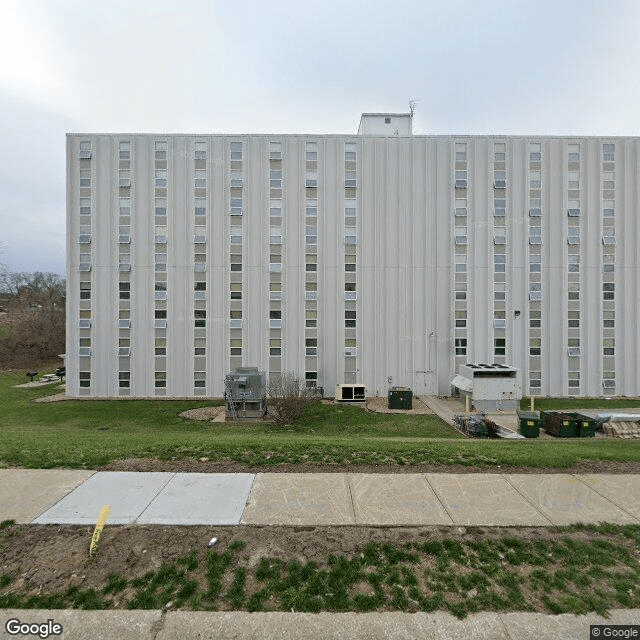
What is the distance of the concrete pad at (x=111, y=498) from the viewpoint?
17.1ft

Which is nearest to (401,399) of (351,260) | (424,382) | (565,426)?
(424,382)

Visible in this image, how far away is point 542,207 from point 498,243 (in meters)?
4.28

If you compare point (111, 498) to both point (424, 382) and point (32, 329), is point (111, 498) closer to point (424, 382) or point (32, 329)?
point (424, 382)

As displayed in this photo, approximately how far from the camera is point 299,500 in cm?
580

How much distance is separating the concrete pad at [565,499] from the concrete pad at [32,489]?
Result: 8109 millimetres

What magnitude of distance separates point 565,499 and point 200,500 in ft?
20.7

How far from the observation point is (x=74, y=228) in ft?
83.9

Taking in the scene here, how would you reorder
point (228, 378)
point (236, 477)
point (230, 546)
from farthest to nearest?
point (228, 378), point (236, 477), point (230, 546)

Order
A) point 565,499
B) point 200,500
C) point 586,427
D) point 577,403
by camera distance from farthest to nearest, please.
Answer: point 577,403
point 586,427
point 565,499
point 200,500

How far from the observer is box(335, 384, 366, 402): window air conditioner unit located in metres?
24.1

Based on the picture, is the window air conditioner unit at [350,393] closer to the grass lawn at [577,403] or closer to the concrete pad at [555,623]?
the grass lawn at [577,403]

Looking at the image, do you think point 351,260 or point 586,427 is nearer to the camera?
point 586,427

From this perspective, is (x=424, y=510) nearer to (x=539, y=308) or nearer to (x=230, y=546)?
(x=230, y=546)

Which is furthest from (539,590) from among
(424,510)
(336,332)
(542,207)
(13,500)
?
(542,207)
